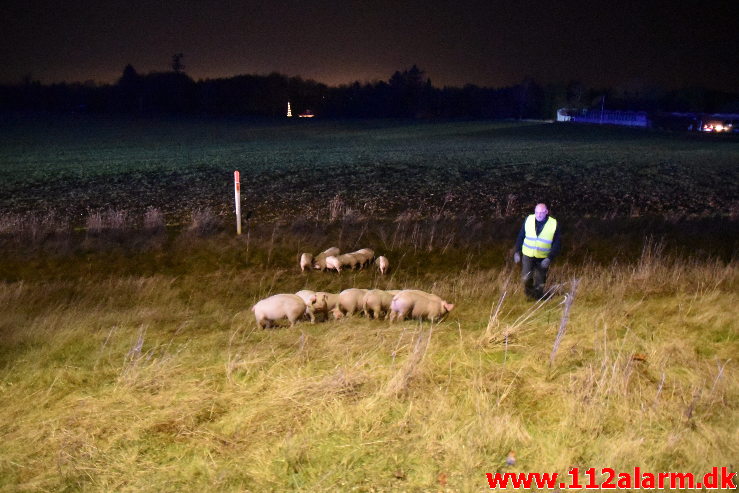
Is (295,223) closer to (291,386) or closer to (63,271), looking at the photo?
(63,271)

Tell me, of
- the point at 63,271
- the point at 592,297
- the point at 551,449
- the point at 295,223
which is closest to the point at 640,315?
the point at 592,297

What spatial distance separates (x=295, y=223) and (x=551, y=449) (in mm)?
10991

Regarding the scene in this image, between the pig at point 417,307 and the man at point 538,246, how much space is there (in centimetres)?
209

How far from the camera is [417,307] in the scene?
7.46 metres

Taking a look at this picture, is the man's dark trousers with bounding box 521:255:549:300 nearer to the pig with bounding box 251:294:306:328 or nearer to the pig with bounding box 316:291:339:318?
the pig with bounding box 316:291:339:318

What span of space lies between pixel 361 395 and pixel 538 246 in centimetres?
Result: 544

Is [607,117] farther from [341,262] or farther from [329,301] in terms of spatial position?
[329,301]

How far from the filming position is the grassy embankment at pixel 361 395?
3896 mm

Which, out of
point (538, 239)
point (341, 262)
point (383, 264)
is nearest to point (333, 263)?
point (341, 262)

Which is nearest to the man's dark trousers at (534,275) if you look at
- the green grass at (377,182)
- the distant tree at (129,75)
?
the green grass at (377,182)

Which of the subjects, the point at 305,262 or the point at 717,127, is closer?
the point at 305,262

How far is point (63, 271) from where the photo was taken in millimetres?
10750

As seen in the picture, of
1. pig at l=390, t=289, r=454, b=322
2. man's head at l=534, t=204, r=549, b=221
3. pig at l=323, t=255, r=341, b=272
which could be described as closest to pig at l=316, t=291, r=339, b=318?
pig at l=390, t=289, r=454, b=322

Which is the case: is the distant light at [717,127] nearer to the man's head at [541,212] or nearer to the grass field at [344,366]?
the grass field at [344,366]
